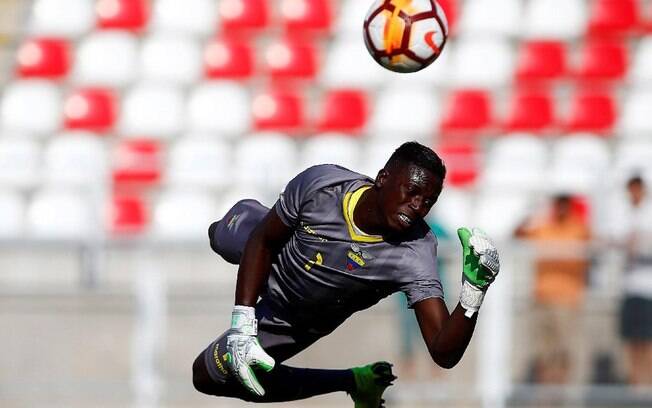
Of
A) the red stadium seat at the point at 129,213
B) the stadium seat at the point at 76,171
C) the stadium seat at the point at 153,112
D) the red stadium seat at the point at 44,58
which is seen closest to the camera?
the stadium seat at the point at 76,171

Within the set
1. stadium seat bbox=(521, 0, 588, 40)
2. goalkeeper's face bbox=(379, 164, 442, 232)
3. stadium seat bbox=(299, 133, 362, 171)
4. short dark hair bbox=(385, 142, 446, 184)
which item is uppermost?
stadium seat bbox=(521, 0, 588, 40)

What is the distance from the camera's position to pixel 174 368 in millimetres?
10625

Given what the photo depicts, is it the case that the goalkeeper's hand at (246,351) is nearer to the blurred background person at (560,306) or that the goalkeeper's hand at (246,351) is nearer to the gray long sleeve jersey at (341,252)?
the gray long sleeve jersey at (341,252)

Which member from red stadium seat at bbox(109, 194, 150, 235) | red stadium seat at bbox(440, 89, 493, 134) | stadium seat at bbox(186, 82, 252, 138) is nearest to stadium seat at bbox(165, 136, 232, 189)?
red stadium seat at bbox(109, 194, 150, 235)

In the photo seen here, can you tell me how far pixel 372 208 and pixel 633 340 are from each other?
5.34 m

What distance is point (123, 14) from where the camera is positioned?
15.4 metres

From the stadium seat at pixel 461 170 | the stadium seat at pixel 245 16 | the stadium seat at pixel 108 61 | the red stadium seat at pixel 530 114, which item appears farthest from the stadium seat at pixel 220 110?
the stadium seat at pixel 461 170

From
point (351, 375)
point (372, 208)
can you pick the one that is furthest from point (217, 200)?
point (372, 208)

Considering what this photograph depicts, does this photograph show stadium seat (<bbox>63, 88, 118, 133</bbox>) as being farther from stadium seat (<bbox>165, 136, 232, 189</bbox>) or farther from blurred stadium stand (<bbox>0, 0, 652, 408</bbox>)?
stadium seat (<bbox>165, 136, 232, 189</bbox>)

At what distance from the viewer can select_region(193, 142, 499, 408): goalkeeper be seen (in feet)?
17.2

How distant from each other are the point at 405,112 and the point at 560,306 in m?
4.52

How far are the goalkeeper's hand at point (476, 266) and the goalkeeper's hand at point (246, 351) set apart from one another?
3.36ft

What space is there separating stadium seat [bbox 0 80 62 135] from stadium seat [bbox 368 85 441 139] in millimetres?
3851

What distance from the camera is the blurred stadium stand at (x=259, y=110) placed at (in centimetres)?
1148
